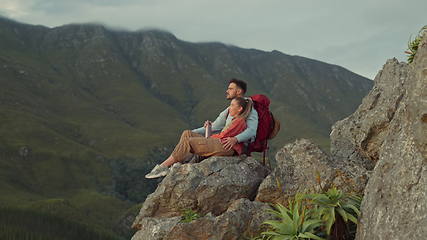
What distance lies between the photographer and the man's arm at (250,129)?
12680 millimetres

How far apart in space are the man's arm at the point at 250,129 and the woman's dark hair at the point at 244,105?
5.2 inches

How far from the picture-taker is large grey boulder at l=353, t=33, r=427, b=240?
24.0 ft

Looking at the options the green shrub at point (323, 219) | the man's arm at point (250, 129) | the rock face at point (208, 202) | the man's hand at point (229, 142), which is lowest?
the rock face at point (208, 202)

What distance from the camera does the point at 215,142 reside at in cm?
1320

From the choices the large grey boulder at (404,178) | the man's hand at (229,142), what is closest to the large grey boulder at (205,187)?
the man's hand at (229,142)

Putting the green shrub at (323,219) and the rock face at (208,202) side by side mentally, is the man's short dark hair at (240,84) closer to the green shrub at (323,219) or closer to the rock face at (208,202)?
the rock face at (208,202)

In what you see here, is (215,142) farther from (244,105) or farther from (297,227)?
(297,227)

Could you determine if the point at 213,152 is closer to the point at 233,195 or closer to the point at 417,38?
Result: the point at 233,195

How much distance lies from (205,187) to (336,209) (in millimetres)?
4395

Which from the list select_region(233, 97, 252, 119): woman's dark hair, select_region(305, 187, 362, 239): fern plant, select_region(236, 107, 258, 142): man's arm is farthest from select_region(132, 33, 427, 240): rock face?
select_region(233, 97, 252, 119): woman's dark hair

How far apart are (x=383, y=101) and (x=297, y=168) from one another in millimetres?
3180

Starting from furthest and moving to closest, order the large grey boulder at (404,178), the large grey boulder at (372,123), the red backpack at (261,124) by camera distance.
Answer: the red backpack at (261,124), the large grey boulder at (372,123), the large grey boulder at (404,178)

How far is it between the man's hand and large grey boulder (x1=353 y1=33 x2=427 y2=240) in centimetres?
481

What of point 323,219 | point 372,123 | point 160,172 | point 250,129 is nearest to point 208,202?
point 160,172
